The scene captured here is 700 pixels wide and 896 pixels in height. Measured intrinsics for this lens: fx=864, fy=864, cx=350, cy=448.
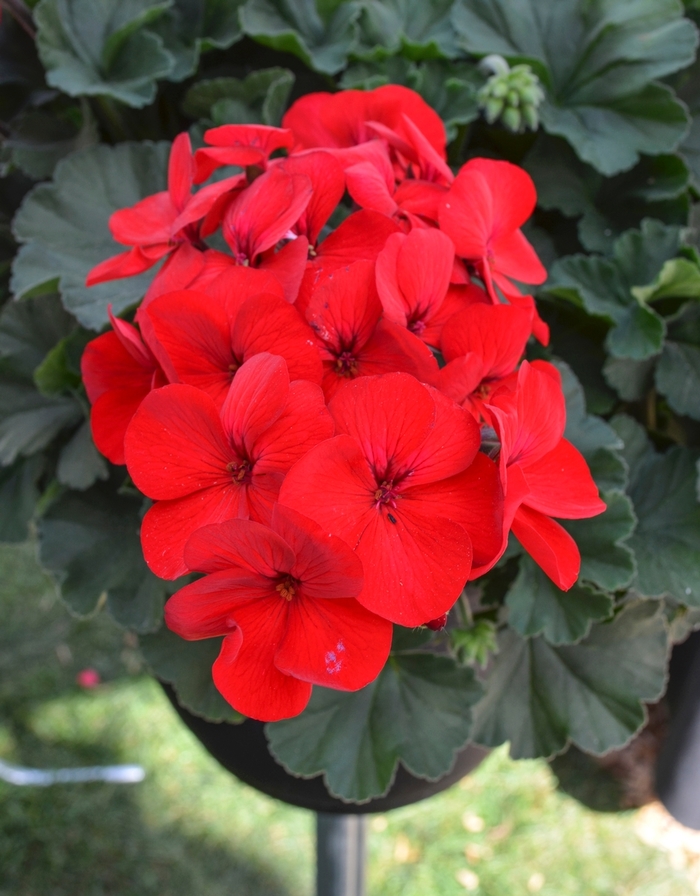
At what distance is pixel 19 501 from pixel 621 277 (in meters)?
0.73

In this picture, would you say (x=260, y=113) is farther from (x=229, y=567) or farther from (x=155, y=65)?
(x=229, y=567)

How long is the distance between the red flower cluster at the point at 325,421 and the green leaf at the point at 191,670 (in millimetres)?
324

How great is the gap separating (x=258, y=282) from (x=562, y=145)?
64cm

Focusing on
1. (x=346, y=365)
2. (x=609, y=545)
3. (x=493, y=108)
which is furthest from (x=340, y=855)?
(x=493, y=108)

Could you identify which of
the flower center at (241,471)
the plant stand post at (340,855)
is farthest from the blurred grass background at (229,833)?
the flower center at (241,471)

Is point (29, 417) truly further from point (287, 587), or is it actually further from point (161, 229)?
point (287, 587)

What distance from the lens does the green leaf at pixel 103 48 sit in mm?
930

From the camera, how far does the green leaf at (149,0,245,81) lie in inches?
39.1

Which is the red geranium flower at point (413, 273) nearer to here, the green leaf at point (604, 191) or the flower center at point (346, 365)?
the flower center at point (346, 365)

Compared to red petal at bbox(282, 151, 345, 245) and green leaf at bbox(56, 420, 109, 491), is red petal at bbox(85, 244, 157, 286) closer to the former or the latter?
red petal at bbox(282, 151, 345, 245)

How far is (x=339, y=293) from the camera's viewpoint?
52cm

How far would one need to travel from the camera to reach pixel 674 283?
0.91 meters

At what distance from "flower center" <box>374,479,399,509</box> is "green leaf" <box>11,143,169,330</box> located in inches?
21.2

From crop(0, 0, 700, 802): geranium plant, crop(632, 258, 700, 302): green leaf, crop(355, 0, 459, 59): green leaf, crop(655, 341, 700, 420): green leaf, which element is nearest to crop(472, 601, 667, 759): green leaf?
crop(0, 0, 700, 802): geranium plant
